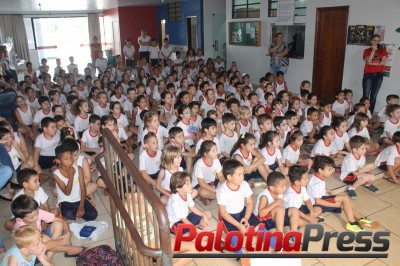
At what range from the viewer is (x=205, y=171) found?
136 inches

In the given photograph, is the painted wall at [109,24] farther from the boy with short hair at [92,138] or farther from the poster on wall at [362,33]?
the boy with short hair at [92,138]

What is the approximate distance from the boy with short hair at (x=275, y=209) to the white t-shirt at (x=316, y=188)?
303 millimetres

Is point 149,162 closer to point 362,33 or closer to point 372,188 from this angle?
point 372,188

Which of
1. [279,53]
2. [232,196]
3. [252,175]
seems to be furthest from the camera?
[279,53]

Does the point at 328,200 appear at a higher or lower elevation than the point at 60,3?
lower

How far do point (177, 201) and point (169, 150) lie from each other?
0.58 metres

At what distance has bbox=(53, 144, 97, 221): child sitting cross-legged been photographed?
3.13 metres

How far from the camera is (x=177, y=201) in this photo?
2.71 m

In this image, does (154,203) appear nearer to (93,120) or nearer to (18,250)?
(18,250)

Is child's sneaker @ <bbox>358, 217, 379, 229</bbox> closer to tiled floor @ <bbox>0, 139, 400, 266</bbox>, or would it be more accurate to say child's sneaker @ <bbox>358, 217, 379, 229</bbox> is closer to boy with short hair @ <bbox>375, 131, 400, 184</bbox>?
tiled floor @ <bbox>0, 139, 400, 266</bbox>

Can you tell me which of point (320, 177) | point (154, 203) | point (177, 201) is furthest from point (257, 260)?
point (154, 203)

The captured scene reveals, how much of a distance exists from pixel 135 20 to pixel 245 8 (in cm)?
610

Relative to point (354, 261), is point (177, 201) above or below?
above

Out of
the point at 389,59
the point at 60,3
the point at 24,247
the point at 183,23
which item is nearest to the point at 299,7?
the point at 389,59
